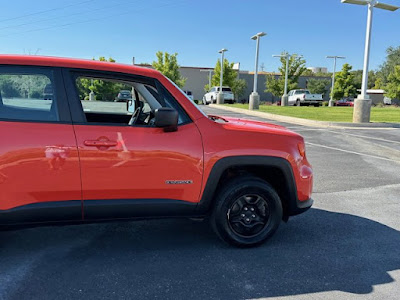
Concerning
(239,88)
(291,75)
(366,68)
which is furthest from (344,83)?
(366,68)

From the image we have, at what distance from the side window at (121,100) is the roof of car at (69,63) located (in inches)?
3.8

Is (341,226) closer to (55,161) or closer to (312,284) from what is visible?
(312,284)

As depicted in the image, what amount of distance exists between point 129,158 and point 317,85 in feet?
210

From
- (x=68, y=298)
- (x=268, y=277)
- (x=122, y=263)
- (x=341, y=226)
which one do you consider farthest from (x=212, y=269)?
(x=341, y=226)

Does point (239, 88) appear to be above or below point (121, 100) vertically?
above

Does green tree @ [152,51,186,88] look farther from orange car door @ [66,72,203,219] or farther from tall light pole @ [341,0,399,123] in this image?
orange car door @ [66,72,203,219]

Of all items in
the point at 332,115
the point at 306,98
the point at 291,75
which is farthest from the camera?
the point at 291,75

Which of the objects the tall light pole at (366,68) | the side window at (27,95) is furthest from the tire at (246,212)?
the tall light pole at (366,68)

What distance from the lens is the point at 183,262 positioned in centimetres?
344

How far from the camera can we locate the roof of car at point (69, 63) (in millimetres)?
3127

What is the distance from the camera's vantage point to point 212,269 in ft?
10.9

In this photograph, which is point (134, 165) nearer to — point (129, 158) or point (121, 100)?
point (129, 158)

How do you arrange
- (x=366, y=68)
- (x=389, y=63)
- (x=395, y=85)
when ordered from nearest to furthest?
(x=366, y=68), (x=395, y=85), (x=389, y=63)

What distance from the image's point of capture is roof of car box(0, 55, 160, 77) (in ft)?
10.3
